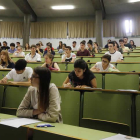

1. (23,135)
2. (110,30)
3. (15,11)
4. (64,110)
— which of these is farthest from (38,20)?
(23,135)

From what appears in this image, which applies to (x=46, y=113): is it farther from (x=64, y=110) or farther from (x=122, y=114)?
(x=122, y=114)

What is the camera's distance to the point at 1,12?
10750 mm

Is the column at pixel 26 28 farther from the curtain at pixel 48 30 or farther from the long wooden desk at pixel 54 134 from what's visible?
the long wooden desk at pixel 54 134

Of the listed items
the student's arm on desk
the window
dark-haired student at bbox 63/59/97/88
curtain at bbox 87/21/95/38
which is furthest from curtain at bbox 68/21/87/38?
the student's arm on desk

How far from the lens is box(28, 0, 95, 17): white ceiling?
9031 millimetres

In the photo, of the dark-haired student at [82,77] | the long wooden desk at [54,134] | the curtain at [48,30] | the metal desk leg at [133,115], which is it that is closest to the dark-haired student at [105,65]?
the dark-haired student at [82,77]

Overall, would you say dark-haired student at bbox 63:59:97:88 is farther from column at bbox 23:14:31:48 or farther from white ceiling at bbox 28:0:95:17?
column at bbox 23:14:31:48

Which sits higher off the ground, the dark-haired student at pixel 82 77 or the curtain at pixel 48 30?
the curtain at pixel 48 30

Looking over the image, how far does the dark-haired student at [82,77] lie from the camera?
233 cm

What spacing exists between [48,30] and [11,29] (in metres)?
2.37

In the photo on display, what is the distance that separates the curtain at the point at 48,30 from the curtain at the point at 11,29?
2.49ft

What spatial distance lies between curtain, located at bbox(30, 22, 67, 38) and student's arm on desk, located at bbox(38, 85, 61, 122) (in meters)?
9.64

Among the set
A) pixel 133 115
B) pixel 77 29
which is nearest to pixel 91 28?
pixel 77 29

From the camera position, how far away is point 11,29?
11.4 m
